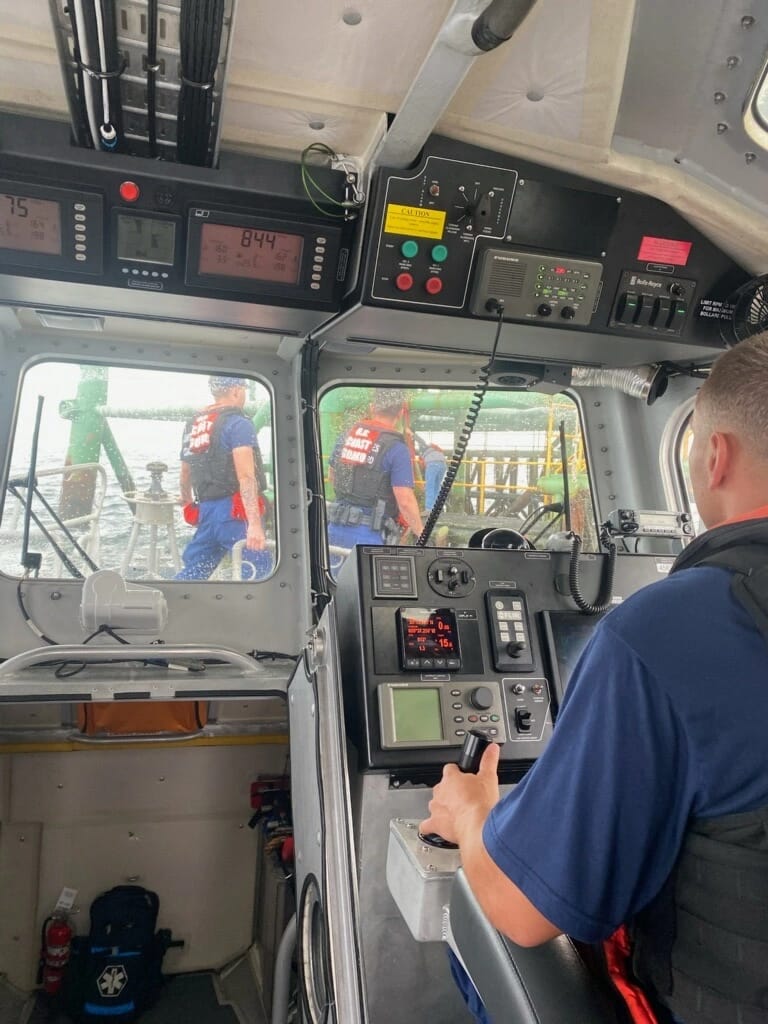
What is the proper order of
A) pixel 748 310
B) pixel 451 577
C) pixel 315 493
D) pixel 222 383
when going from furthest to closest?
pixel 222 383 → pixel 315 493 → pixel 748 310 → pixel 451 577

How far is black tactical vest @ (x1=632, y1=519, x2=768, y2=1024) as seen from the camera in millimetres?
917

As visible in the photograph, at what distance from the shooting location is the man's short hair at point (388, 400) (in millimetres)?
3068

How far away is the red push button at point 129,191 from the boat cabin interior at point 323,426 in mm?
17

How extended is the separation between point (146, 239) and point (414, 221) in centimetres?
80

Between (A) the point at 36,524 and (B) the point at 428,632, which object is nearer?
(B) the point at 428,632

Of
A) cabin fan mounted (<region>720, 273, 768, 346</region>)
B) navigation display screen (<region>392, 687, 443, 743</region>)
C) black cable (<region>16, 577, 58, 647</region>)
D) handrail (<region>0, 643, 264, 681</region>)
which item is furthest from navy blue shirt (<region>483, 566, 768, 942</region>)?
black cable (<region>16, 577, 58, 647</region>)

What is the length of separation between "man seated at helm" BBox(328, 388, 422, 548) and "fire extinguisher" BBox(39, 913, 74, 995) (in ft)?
5.64

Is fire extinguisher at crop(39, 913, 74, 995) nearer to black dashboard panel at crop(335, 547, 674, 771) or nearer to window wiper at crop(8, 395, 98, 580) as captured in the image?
window wiper at crop(8, 395, 98, 580)

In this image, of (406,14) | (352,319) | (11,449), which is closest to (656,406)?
(352,319)

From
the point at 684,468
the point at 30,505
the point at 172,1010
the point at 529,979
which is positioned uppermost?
the point at 684,468

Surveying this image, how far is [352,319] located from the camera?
244 cm

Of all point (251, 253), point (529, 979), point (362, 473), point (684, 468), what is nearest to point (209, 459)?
point (362, 473)

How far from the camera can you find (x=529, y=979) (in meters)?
1.07

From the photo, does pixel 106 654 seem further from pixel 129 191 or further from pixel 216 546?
pixel 129 191
